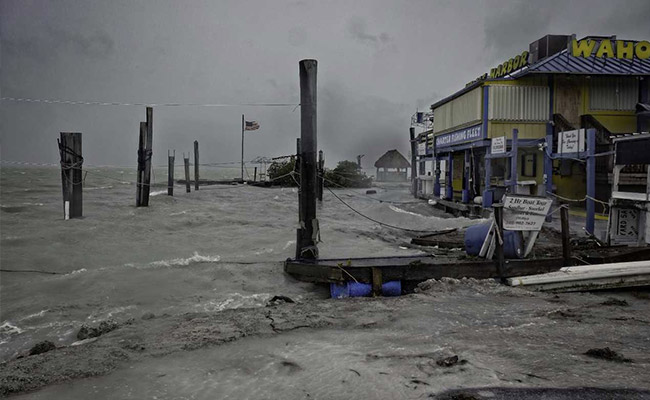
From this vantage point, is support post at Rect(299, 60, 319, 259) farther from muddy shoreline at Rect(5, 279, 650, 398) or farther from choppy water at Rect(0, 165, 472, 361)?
muddy shoreline at Rect(5, 279, 650, 398)

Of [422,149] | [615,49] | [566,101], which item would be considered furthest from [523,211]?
[422,149]

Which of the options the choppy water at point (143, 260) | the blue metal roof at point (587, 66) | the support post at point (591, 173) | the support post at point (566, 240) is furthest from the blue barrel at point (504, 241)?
the blue metal roof at point (587, 66)

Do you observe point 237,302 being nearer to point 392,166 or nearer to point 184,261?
point 184,261

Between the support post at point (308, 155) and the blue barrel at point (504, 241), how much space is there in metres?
3.19

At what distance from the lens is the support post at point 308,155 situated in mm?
9391

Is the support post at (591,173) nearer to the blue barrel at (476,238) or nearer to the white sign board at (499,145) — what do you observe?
the white sign board at (499,145)

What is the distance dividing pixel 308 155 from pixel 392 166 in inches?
2129

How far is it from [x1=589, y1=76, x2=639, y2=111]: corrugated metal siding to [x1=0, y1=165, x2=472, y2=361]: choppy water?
884 centimetres

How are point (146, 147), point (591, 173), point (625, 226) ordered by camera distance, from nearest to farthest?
point (625, 226)
point (591, 173)
point (146, 147)

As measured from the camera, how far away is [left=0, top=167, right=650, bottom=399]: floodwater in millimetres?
4230

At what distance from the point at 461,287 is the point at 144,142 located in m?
17.2

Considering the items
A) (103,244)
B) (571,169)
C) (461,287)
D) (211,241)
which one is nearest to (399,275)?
(461,287)

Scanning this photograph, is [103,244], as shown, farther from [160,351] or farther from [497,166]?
[497,166]

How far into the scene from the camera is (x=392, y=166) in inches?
2461
